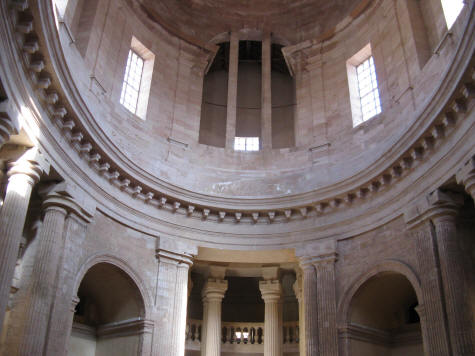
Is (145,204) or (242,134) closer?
(145,204)

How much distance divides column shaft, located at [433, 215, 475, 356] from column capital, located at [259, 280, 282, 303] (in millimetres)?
7302

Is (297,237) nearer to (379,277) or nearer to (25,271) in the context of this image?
(379,277)

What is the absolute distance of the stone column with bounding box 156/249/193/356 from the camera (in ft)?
49.1

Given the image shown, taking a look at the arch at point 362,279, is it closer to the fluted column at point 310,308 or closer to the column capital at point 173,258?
the fluted column at point 310,308

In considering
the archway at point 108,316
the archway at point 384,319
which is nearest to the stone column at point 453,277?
the archway at point 384,319

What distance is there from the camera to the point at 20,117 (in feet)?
35.0

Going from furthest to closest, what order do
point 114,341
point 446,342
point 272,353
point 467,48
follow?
point 272,353
point 114,341
point 446,342
point 467,48

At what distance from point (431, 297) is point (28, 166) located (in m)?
9.82

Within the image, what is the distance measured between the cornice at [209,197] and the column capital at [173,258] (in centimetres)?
137

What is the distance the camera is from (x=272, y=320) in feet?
59.6

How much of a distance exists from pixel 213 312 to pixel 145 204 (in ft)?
16.5

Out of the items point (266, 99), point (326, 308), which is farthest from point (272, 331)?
point (266, 99)

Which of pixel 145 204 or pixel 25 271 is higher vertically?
pixel 145 204

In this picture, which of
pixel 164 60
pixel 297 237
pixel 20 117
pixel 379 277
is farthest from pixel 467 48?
pixel 164 60
